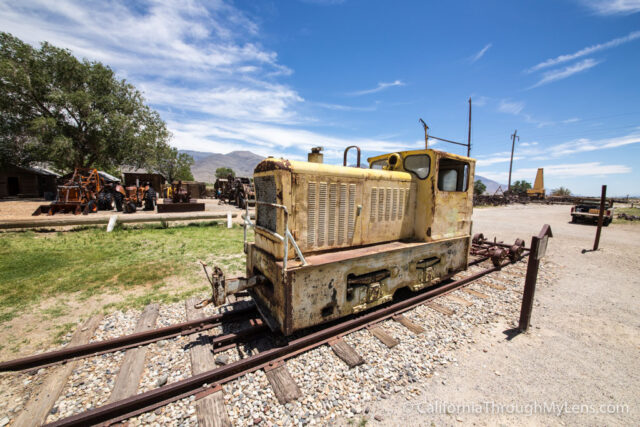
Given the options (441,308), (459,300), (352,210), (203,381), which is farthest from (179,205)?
(459,300)

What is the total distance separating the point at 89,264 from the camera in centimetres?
691

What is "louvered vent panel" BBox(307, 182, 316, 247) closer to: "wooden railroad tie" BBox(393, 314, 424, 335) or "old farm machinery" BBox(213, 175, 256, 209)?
"wooden railroad tie" BBox(393, 314, 424, 335)

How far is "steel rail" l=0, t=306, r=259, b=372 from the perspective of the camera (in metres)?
3.23

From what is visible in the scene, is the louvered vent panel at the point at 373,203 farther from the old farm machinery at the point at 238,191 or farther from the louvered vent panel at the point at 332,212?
the old farm machinery at the point at 238,191

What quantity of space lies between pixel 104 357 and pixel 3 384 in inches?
36.8

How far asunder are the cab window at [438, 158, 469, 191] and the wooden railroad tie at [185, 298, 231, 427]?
5.58 m

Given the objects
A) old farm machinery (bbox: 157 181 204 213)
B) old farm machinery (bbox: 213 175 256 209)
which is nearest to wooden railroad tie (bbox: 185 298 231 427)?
old farm machinery (bbox: 157 181 204 213)

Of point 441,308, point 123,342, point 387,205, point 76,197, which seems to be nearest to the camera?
point 123,342

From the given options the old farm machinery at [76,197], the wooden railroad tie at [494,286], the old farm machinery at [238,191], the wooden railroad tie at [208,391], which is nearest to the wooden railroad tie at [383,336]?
the wooden railroad tie at [208,391]

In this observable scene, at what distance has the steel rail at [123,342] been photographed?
323 centimetres

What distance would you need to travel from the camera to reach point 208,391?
112 inches

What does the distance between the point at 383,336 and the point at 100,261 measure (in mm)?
8183

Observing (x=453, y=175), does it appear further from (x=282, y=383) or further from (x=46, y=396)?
(x=46, y=396)

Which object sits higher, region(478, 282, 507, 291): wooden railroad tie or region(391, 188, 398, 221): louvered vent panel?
region(391, 188, 398, 221): louvered vent panel
